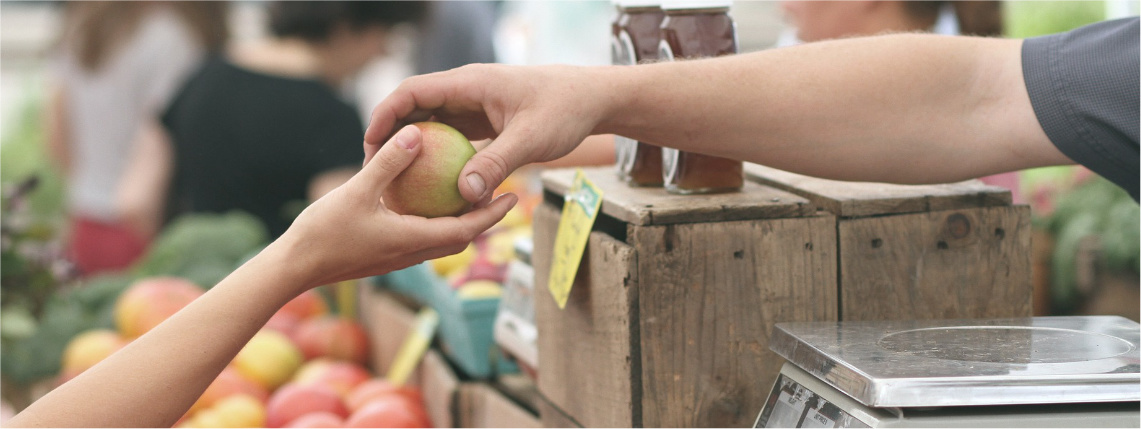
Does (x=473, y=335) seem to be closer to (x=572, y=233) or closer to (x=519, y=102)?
(x=572, y=233)

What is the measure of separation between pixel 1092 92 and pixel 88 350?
2.11 metres

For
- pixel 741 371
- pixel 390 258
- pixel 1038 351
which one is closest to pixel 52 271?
pixel 390 258

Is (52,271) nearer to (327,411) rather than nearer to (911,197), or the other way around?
(327,411)

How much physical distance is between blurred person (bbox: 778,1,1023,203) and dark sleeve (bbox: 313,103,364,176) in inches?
58.3

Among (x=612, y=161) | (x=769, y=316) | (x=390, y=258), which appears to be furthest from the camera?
(x=612, y=161)

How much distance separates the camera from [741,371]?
47.8 inches

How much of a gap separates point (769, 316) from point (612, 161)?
0.88 metres

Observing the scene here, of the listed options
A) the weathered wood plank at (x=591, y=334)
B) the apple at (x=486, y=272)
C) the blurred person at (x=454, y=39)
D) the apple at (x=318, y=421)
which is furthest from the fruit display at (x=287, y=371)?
the blurred person at (x=454, y=39)

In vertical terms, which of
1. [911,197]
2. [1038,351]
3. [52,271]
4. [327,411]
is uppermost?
[911,197]

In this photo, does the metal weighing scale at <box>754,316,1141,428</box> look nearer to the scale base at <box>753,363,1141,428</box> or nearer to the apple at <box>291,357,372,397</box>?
the scale base at <box>753,363,1141,428</box>

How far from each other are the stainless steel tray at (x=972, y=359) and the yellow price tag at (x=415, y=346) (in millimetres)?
1152

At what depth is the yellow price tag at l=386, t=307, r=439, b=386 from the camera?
2.11 m

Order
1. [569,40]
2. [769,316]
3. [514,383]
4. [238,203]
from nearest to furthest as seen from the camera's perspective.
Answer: [769,316]
[514,383]
[238,203]
[569,40]

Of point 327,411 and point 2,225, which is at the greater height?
point 2,225
